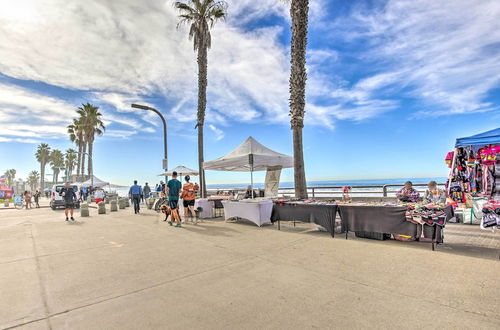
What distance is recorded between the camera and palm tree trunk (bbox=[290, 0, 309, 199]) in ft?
35.2

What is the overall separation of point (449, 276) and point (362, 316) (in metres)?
2.04

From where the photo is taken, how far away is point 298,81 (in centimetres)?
1088

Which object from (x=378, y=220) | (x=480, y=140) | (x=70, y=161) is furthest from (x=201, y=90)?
(x=70, y=161)

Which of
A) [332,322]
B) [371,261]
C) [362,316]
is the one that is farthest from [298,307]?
[371,261]

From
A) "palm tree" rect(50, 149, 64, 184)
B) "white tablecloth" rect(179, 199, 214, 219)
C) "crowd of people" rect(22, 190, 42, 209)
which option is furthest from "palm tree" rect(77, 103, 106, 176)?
"palm tree" rect(50, 149, 64, 184)

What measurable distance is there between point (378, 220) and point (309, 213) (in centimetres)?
181

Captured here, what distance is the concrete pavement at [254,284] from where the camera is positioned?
2.96 m

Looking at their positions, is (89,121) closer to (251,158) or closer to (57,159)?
(251,158)

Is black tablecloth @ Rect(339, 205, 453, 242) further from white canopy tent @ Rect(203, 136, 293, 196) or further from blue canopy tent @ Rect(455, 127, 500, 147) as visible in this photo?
white canopy tent @ Rect(203, 136, 293, 196)

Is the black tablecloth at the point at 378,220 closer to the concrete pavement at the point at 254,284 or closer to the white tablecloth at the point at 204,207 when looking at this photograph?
the concrete pavement at the point at 254,284

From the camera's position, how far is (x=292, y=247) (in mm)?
6008

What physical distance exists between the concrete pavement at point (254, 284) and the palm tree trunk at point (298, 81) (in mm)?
4266

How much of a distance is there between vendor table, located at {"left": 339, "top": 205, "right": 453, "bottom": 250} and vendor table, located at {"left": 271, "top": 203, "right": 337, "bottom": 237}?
28 centimetres

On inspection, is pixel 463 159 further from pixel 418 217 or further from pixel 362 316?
pixel 362 316
